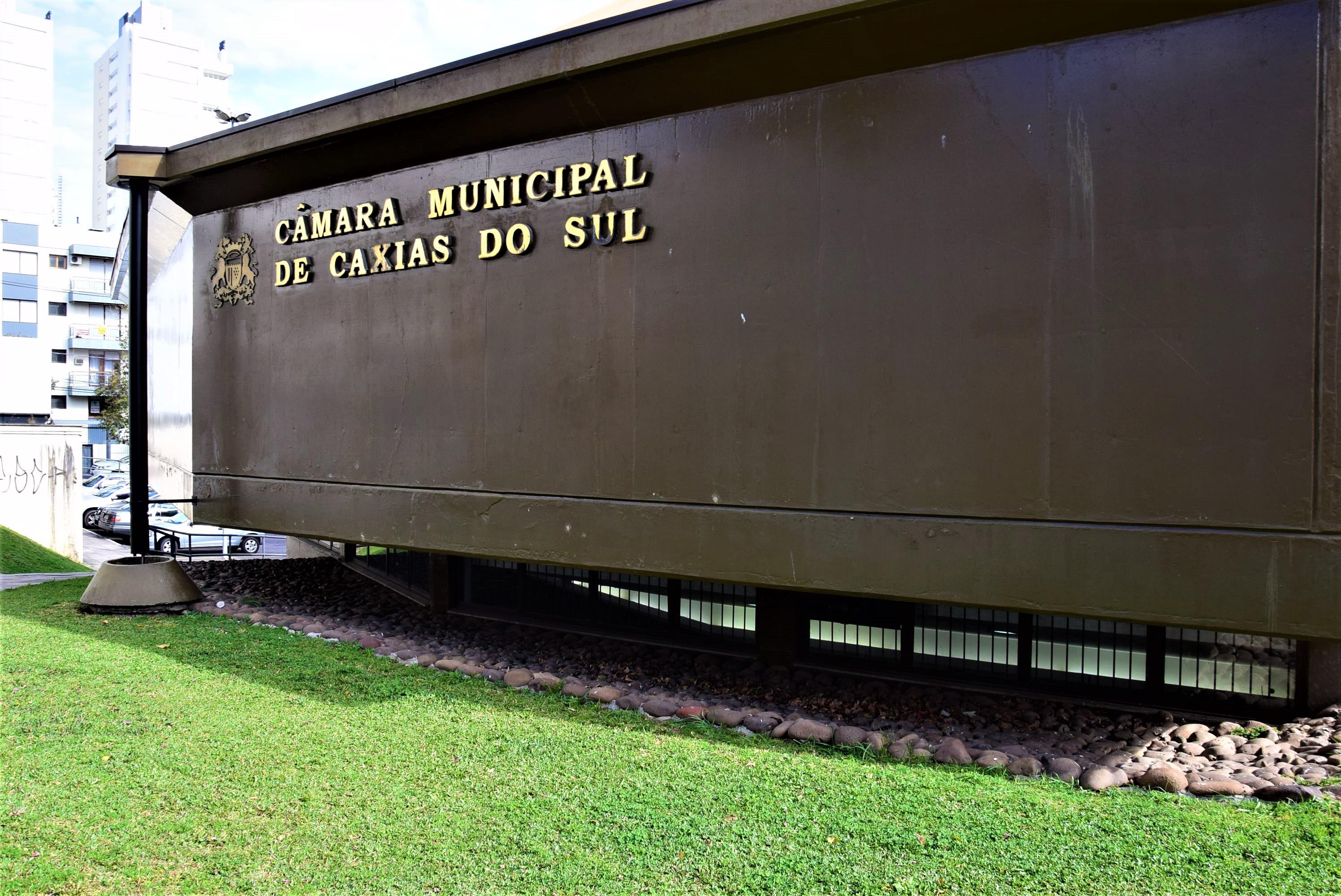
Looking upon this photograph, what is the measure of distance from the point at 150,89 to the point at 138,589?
3860 inches

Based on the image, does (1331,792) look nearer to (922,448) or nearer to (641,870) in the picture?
(922,448)

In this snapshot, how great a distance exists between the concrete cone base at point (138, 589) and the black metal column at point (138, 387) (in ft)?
0.96

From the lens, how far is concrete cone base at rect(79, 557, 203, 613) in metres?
9.33

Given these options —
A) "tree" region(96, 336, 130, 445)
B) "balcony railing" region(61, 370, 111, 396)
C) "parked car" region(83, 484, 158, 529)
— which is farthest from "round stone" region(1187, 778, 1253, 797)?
A: "balcony railing" region(61, 370, 111, 396)

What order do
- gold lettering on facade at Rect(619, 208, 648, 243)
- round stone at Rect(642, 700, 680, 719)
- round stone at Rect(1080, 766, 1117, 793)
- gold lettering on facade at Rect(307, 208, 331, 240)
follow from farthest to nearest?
gold lettering on facade at Rect(307, 208, 331, 240) < gold lettering on facade at Rect(619, 208, 648, 243) < round stone at Rect(642, 700, 680, 719) < round stone at Rect(1080, 766, 1117, 793)

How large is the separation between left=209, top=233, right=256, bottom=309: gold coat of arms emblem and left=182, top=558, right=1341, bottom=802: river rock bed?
11.5ft

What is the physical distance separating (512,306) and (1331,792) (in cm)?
639

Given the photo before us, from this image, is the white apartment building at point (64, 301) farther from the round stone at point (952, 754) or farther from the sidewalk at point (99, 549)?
the round stone at point (952, 754)

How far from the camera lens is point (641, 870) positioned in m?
3.83

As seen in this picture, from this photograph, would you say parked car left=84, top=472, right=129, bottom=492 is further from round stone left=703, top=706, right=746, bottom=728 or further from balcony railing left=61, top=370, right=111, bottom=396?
round stone left=703, top=706, right=746, bottom=728

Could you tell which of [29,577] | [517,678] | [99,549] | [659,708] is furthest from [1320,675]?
[99,549]

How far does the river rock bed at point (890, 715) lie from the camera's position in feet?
17.2

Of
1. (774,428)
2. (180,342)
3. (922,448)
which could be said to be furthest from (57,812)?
(180,342)

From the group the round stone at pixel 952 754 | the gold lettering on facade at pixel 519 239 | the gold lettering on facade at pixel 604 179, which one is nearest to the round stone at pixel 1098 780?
the round stone at pixel 952 754
